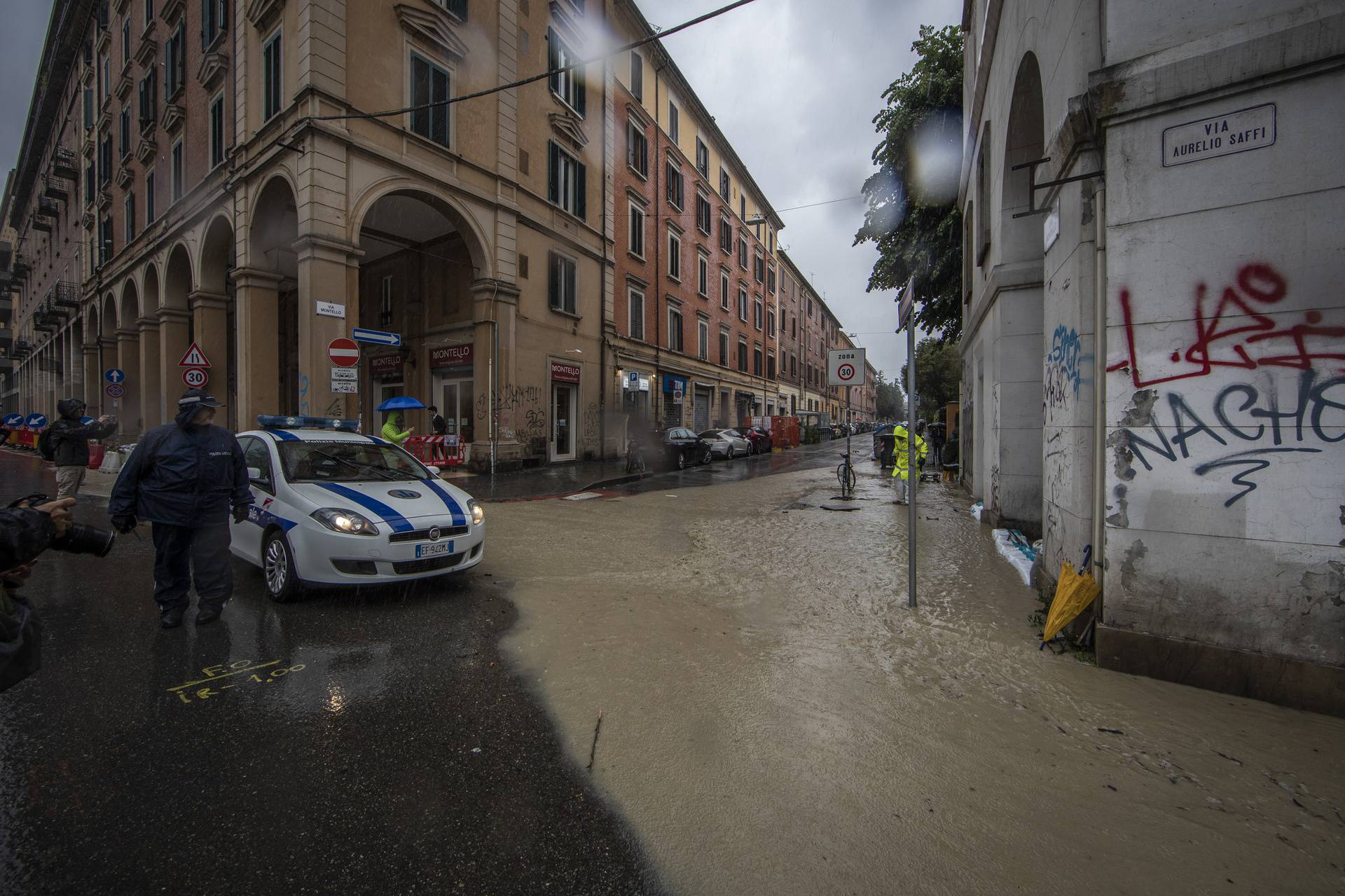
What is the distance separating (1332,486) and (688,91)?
3069 cm

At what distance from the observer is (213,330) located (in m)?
17.8

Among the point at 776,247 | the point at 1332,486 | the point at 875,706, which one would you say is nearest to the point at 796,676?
the point at 875,706

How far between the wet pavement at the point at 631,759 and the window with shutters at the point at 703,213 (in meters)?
28.8

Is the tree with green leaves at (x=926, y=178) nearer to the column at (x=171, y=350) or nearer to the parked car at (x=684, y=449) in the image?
the parked car at (x=684, y=449)

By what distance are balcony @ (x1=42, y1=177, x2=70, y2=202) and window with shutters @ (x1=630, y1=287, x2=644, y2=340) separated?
3352 centimetres

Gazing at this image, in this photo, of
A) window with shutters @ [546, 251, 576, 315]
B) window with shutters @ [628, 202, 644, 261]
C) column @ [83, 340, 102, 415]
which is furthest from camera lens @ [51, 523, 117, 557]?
column @ [83, 340, 102, 415]

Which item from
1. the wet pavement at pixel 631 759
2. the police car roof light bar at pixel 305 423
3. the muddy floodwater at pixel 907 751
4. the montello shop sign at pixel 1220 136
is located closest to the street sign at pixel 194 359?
the police car roof light bar at pixel 305 423

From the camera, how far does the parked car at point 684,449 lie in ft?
64.2

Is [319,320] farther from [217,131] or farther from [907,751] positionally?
[907,751]

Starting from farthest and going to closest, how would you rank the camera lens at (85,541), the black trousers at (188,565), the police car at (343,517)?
the police car at (343,517) → the black trousers at (188,565) → the camera lens at (85,541)

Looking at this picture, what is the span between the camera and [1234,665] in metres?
3.36

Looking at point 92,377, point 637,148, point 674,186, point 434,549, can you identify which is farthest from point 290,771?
point 92,377

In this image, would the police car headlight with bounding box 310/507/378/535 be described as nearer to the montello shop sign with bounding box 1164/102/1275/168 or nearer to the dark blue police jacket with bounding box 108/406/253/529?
the dark blue police jacket with bounding box 108/406/253/529

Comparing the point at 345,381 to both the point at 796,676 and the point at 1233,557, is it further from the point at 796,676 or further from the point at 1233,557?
the point at 1233,557
